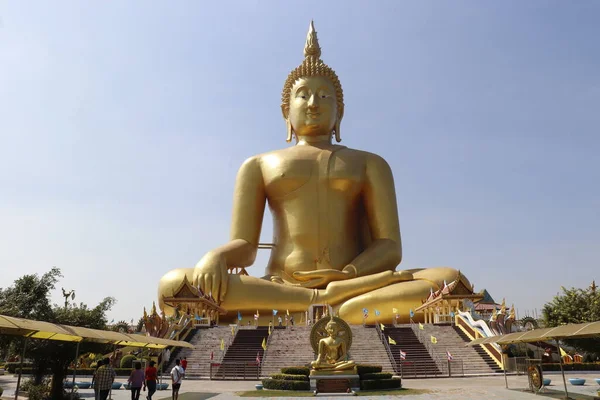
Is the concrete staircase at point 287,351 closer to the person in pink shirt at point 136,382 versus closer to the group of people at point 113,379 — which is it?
the group of people at point 113,379

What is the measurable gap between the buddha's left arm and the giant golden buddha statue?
0.13 feet

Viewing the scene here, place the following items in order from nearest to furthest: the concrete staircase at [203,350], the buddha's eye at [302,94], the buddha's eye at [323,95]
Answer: the concrete staircase at [203,350] < the buddha's eye at [323,95] < the buddha's eye at [302,94]

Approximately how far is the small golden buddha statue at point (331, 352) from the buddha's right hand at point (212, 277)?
9078 mm

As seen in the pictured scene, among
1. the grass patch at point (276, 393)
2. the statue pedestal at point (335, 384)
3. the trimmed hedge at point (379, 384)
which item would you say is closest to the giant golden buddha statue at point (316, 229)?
the trimmed hedge at point (379, 384)

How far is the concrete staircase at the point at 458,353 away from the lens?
1552 cm

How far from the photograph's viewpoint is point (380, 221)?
23.6 metres

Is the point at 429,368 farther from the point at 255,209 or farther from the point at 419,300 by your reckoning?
the point at 255,209

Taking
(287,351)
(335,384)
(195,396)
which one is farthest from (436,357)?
(195,396)

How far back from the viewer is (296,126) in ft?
83.1

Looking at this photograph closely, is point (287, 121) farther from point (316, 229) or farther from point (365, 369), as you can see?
point (365, 369)

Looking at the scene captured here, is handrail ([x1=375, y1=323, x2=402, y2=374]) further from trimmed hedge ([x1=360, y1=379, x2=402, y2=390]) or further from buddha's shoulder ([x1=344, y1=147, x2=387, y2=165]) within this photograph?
buddha's shoulder ([x1=344, y1=147, x2=387, y2=165])

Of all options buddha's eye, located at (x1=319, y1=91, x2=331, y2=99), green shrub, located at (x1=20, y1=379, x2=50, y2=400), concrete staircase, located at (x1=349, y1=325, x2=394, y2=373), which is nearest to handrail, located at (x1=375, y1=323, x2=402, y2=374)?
concrete staircase, located at (x1=349, y1=325, x2=394, y2=373)

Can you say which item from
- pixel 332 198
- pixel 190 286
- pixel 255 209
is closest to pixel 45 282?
pixel 190 286

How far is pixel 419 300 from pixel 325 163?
22.4 feet
